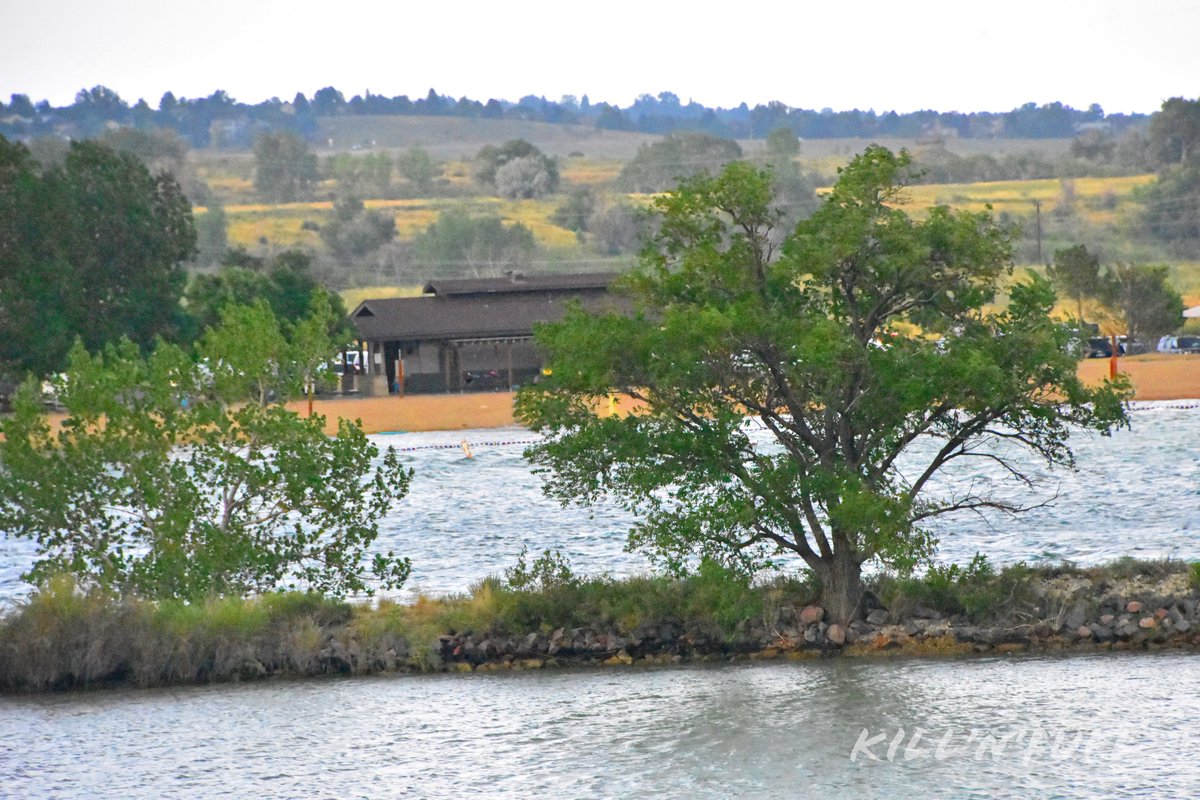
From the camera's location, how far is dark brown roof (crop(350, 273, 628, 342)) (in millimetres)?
80125

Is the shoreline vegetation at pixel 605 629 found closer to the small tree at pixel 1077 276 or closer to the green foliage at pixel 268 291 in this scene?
the green foliage at pixel 268 291

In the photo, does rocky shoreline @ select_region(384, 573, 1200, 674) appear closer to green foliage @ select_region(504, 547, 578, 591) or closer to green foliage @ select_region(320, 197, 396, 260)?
green foliage @ select_region(504, 547, 578, 591)

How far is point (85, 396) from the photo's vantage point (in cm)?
2712

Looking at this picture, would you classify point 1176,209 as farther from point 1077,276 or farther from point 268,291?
point 268,291

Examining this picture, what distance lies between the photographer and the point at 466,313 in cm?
8244

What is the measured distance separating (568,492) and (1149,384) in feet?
187

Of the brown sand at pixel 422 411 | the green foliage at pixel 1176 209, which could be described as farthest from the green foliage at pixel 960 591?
the green foliage at pixel 1176 209

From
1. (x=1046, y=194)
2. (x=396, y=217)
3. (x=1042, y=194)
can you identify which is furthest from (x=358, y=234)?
(x=1046, y=194)

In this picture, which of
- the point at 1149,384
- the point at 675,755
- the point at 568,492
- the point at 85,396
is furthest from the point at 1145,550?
the point at 1149,384

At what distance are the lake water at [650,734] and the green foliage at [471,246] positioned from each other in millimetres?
119940

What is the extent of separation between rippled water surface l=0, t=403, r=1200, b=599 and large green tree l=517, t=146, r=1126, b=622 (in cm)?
675

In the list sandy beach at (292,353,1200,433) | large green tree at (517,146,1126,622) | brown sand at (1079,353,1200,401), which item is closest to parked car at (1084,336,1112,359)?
brown sand at (1079,353,1200,401)

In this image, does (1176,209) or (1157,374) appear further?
(1176,209)

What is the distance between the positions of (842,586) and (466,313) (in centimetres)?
5821
